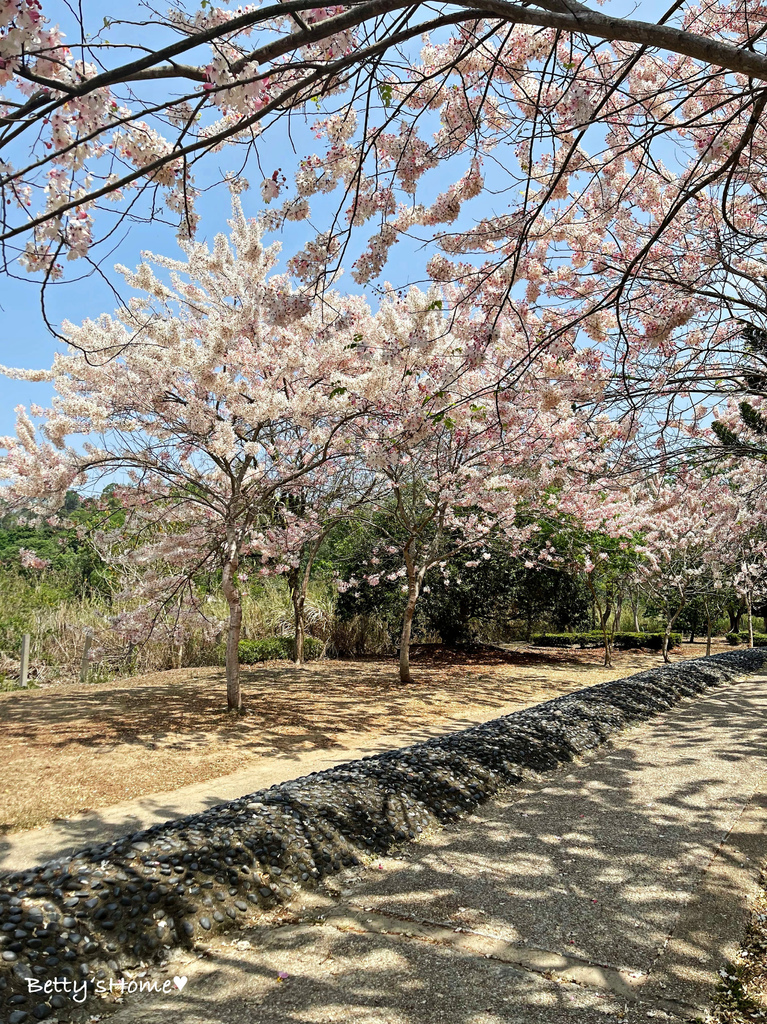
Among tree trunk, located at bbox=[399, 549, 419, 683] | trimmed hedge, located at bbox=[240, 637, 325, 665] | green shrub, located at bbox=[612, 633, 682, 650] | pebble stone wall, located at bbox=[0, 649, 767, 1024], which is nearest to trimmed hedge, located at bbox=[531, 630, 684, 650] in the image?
green shrub, located at bbox=[612, 633, 682, 650]

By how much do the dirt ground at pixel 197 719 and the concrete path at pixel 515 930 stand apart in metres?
2.39

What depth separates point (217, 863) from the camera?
2961 mm

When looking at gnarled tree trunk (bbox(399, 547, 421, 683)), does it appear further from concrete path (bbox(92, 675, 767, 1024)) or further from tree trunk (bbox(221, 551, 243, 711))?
concrete path (bbox(92, 675, 767, 1024))

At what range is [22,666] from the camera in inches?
374

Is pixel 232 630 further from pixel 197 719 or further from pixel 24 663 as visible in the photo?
pixel 24 663

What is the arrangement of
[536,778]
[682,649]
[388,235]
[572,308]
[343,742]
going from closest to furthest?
1. [388,235]
2. [536,778]
3. [572,308]
4. [343,742]
5. [682,649]

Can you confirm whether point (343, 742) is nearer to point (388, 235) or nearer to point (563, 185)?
point (388, 235)

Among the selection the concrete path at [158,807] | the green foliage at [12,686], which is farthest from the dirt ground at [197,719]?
the green foliage at [12,686]

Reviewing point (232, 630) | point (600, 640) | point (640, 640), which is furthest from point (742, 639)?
point (232, 630)

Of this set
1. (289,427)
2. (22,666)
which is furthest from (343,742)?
(22,666)

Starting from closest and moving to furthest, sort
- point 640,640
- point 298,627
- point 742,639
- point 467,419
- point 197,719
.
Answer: point 197,719 < point 467,419 < point 298,627 < point 640,640 < point 742,639

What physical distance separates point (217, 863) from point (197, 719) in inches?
165

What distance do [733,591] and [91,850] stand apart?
1799 centimetres

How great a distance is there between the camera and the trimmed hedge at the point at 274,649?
1188 centimetres
